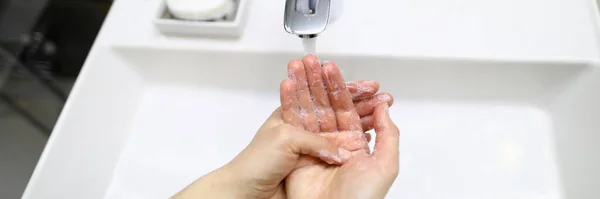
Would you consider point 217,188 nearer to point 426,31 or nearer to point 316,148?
point 316,148

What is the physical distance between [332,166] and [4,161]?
1.92 ft

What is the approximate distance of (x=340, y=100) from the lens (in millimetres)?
593

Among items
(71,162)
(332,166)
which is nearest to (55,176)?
(71,162)

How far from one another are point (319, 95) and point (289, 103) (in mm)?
42

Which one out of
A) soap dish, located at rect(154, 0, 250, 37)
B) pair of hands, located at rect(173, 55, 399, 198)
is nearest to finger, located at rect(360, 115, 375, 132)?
pair of hands, located at rect(173, 55, 399, 198)

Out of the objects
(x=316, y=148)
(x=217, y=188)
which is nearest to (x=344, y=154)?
(x=316, y=148)

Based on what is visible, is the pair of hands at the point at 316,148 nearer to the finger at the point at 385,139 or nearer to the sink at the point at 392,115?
the finger at the point at 385,139

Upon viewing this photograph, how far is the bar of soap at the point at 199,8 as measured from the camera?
671 millimetres

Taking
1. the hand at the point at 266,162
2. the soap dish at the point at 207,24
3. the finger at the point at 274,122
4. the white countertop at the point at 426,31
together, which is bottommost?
the hand at the point at 266,162

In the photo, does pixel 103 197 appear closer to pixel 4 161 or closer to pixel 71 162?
pixel 71 162

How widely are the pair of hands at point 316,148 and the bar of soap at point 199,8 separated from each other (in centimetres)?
17

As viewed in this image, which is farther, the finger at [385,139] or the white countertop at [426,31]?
the white countertop at [426,31]

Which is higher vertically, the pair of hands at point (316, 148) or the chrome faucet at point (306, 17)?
the chrome faucet at point (306, 17)

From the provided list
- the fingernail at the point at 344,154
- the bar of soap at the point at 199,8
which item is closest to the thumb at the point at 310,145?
the fingernail at the point at 344,154
